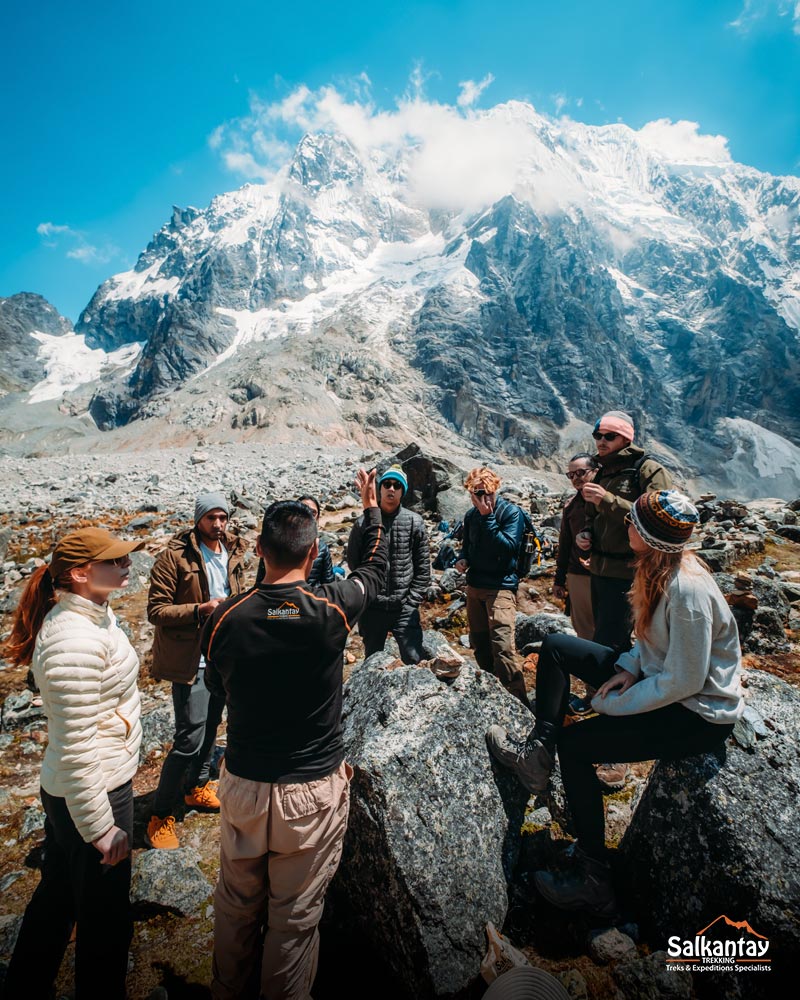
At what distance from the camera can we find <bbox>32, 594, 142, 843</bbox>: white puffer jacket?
274 cm

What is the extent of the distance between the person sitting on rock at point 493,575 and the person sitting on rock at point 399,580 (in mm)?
644

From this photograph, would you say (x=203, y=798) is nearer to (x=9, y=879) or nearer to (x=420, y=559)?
(x=9, y=879)

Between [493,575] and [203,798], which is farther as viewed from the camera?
[493,575]

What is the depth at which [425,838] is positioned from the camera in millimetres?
3100

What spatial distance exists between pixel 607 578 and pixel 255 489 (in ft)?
68.8

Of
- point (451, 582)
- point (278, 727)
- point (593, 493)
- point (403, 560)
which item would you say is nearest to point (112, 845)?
point (278, 727)

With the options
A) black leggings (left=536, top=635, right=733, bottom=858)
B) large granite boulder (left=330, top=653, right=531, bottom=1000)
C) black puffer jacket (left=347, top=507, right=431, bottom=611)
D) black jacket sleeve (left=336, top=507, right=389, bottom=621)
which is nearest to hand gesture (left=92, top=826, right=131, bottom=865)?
large granite boulder (left=330, top=653, right=531, bottom=1000)

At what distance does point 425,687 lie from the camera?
12.9 ft

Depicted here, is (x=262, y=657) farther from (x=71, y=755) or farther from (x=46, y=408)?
(x=46, y=408)

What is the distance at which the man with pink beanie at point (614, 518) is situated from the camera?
16.5 ft

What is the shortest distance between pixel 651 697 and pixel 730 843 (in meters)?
0.99

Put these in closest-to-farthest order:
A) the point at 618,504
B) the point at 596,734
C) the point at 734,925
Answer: the point at 734,925
the point at 596,734
the point at 618,504

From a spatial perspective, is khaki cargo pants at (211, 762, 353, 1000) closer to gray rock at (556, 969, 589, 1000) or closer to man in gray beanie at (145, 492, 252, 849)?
gray rock at (556, 969, 589, 1000)

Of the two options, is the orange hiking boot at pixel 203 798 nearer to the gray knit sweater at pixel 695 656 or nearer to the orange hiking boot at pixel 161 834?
the orange hiking boot at pixel 161 834
